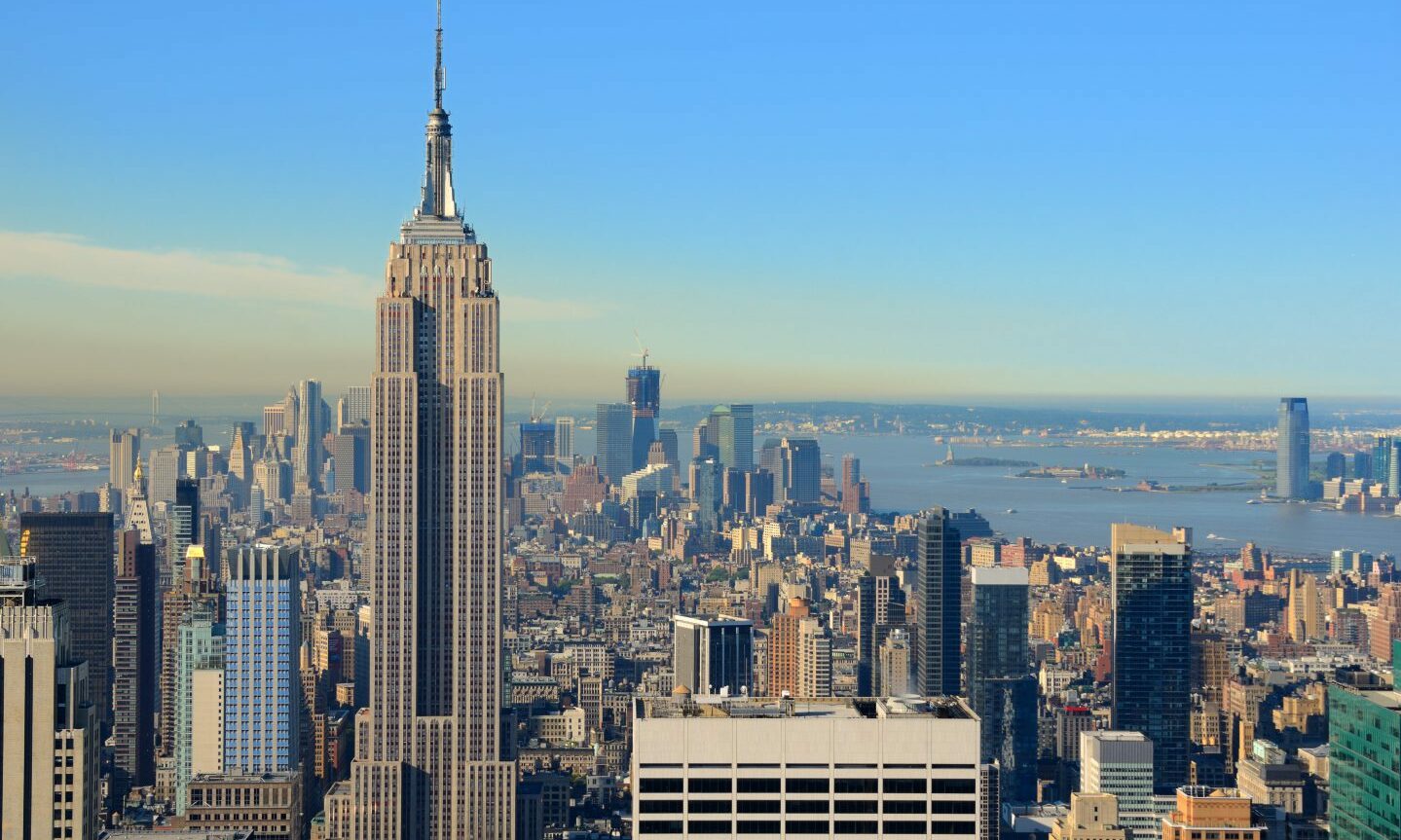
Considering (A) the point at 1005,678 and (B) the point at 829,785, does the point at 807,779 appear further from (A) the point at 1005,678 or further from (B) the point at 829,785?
(A) the point at 1005,678

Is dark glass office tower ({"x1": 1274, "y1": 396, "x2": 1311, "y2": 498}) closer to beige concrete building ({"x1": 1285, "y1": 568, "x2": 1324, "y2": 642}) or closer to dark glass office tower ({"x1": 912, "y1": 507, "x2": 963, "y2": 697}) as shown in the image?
beige concrete building ({"x1": 1285, "y1": 568, "x2": 1324, "y2": 642})

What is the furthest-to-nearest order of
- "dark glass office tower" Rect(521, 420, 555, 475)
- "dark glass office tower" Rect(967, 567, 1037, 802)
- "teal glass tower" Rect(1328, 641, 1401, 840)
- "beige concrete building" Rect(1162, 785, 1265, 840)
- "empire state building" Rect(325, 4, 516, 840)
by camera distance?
"dark glass office tower" Rect(521, 420, 555, 475) < "dark glass office tower" Rect(967, 567, 1037, 802) < "empire state building" Rect(325, 4, 516, 840) < "beige concrete building" Rect(1162, 785, 1265, 840) < "teal glass tower" Rect(1328, 641, 1401, 840)

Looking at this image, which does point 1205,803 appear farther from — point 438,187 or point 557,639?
point 557,639

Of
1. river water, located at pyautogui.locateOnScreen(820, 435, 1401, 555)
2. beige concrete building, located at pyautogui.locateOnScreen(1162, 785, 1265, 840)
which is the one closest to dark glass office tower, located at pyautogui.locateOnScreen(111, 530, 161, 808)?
beige concrete building, located at pyautogui.locateOnScreen(1162, 785, 1265, 840)

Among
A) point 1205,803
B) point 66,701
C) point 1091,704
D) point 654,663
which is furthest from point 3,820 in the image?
point 654,663

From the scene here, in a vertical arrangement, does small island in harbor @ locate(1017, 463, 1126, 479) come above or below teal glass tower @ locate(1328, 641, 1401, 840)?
above

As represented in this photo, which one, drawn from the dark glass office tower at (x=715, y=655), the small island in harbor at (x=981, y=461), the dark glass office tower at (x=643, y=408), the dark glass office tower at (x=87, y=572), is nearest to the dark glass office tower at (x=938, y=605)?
the dark glass office tower at (x=715, y=655)

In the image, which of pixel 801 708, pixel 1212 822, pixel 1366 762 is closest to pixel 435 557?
pixel 1212 822
